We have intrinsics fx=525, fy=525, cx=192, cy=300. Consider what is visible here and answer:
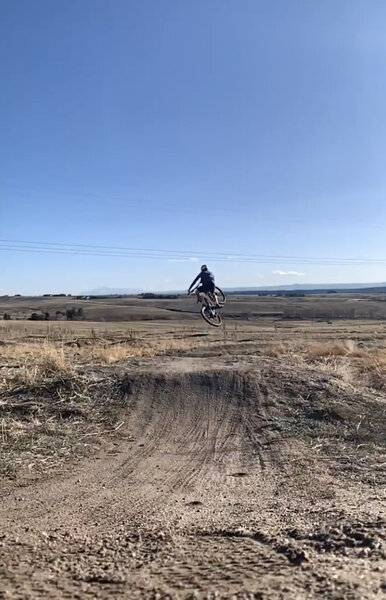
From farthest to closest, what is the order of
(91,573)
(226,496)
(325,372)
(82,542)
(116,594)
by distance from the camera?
(325,372)
(226,496)
(82,542)
(91,573)
(116,594)

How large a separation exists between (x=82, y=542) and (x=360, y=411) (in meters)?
7.13

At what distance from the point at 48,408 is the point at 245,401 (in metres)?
3.94

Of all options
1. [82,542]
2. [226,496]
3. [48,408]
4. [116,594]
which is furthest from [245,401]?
[116,594]

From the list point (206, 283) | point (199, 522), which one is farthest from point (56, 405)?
point (206, 283)

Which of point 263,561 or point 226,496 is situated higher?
point 263,561

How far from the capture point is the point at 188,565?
12.4 ft

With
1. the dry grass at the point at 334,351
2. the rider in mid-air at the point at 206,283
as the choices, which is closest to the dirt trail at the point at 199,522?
the rider in mid-air at the point at 206,283

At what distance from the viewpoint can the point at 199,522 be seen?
4969mm

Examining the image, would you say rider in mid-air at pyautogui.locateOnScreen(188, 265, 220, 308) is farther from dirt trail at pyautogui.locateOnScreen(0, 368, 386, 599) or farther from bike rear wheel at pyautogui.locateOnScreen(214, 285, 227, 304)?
dirt trail at pyautogui.locateOnScreen(0, 368, 386, 599)

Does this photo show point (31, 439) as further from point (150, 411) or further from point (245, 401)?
point (245, 401)

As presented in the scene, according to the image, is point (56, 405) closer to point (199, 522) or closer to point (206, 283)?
point (199, 522)

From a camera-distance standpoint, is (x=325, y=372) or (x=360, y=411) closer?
(x=360, y=411)

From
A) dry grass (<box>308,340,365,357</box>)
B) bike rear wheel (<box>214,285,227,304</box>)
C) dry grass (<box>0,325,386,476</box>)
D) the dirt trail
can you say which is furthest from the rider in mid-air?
the dirt trail

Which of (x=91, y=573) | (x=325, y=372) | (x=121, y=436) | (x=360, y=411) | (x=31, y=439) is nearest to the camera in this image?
(x=91, y=573)
